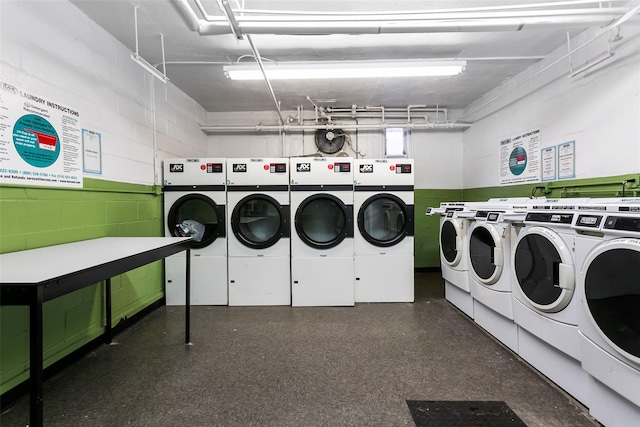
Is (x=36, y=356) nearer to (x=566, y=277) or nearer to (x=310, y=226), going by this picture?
(x=566, y=277)

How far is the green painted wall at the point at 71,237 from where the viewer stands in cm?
174

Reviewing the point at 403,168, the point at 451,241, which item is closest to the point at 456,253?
the point at 451,241

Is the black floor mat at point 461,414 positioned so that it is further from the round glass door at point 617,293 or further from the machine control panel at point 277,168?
the machine control panel at point 277,168

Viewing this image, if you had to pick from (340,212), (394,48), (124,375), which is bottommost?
(124,375)

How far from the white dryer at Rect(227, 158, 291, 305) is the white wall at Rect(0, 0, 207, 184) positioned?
97 centimetres

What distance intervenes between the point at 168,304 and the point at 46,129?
2238 mm

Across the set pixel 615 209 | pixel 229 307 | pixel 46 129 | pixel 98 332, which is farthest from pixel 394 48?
pixel 98 332

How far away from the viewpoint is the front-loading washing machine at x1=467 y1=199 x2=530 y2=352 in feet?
7.30

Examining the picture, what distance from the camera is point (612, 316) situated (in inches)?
54.2

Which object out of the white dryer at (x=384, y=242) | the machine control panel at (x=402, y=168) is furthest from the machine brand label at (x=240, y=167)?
the machine control panel at (x=402, y=168)

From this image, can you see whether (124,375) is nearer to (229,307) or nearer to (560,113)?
(229,307)

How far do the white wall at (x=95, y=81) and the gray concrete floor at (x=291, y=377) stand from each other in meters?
1.62

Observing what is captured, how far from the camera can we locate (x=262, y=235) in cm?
356

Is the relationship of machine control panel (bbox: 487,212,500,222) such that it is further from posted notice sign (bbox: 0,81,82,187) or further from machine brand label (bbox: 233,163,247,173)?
posted notice sign (bbox: 0,81,82,187)
